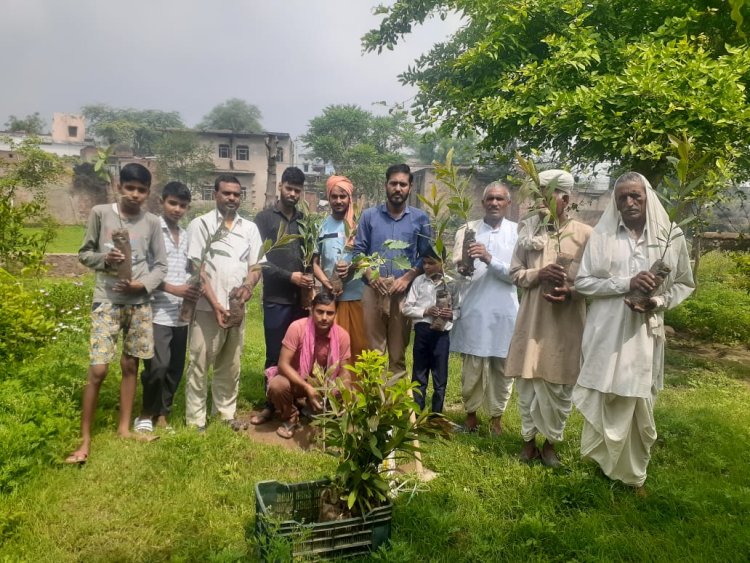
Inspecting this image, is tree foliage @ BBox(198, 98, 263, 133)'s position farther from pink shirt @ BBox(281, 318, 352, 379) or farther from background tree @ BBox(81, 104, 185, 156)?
pink shirt @ BBox(281, 318, 352, 379)

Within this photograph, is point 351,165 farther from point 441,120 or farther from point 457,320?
point 457,320

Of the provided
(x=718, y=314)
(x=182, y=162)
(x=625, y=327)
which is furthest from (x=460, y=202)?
(x=182, y=162)

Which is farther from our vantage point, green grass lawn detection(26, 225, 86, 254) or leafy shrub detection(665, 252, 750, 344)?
green grass lawn detection(26, 225, 86, 254)

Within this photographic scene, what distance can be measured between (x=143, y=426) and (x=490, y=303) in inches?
121

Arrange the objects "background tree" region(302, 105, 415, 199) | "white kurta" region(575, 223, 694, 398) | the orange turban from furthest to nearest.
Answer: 1. "background tree" region(302, 105, 415, 199)
2. the orange turban
3. "white kurta" region(575, 223, 694, 398)

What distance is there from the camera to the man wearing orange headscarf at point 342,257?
4582mm

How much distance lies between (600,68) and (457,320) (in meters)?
4.23

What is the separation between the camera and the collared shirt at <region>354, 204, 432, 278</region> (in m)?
4.53

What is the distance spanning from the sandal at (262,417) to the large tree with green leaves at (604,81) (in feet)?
14.2

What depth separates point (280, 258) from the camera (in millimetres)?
4723

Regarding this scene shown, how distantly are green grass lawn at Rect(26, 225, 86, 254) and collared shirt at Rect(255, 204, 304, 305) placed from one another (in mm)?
11210

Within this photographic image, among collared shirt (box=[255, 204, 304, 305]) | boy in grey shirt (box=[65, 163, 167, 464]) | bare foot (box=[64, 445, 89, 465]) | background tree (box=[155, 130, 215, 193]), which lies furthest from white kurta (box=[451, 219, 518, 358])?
background tree (box=[155, 130, 215, 193])

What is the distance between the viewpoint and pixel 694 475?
A: 12.4ft

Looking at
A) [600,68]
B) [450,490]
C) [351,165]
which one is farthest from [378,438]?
[351,165]
